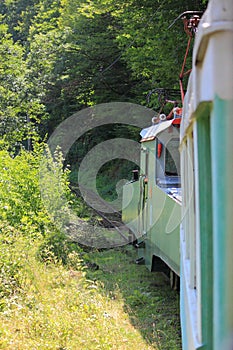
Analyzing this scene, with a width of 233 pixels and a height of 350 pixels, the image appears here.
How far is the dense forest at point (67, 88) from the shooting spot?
1006 centimetres

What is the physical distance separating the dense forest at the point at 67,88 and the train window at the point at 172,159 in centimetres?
271

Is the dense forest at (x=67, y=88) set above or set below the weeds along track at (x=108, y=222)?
above

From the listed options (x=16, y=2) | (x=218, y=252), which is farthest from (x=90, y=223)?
(x=16, y=2)

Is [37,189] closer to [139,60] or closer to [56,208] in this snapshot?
[56,208]

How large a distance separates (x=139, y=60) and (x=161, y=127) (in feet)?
38.6

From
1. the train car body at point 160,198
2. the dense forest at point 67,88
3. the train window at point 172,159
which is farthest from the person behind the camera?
the dense forest at point 67,88

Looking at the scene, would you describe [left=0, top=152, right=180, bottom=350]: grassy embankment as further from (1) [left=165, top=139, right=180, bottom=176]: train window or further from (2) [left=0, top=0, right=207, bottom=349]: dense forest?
(1) [left=165, top=139, right=180, bottom=176]: train window

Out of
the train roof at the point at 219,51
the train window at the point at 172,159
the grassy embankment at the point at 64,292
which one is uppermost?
the train window at the point at 172,159

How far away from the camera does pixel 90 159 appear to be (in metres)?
29.0

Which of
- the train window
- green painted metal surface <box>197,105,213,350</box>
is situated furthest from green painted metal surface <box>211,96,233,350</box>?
the train window

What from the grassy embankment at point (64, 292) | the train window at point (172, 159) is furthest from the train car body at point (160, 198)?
the grassy embankment at point (64, 292)

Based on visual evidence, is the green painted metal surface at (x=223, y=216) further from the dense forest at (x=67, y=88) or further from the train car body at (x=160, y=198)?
the dense forest at (x=67, y=88)

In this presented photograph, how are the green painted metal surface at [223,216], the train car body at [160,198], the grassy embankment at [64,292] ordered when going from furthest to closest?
the train car body at [160,198] < the grassy embankment at [64,292] < the green painted metal surface at [223,216]

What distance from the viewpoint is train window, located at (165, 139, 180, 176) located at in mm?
7661
